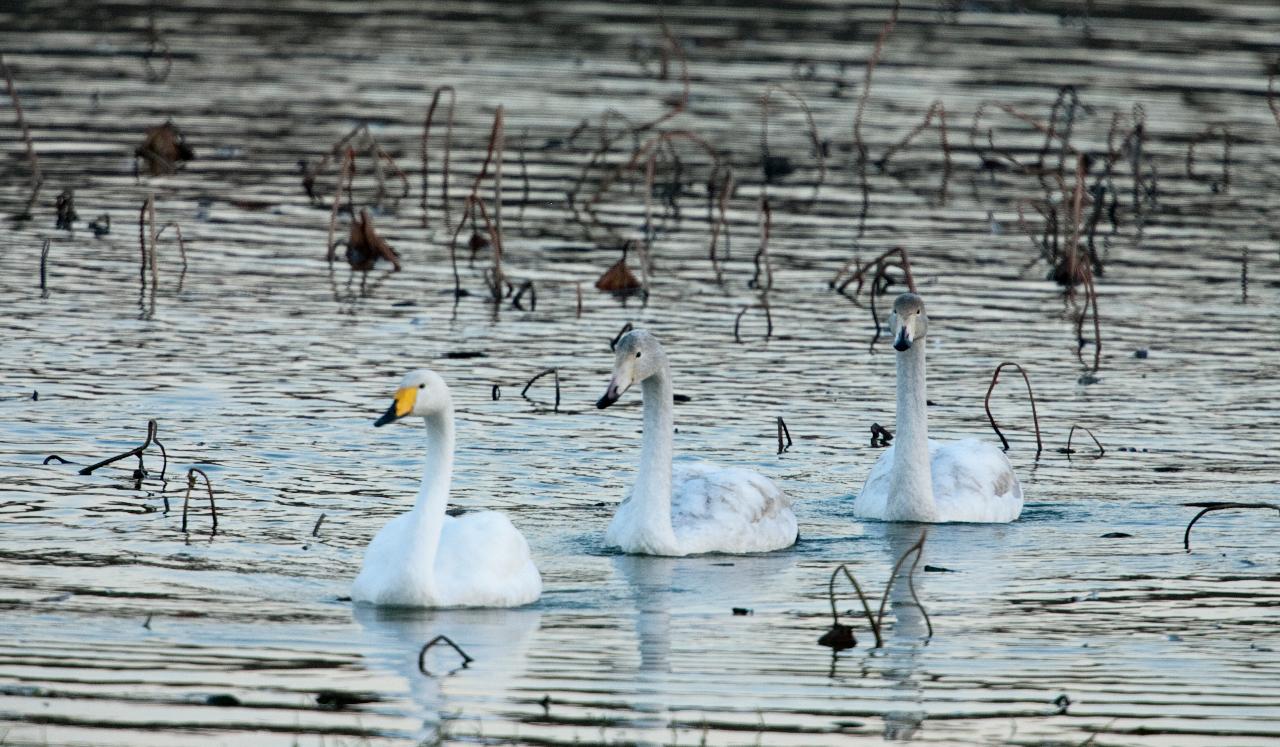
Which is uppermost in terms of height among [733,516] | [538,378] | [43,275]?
[43,275]

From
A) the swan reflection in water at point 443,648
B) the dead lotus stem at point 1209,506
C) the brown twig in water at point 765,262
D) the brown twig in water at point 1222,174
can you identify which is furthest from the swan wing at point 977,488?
the brown twig in water at point 1222,174

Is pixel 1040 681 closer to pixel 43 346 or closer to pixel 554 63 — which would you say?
pixel 43 346

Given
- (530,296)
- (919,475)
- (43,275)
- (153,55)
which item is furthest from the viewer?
(153,55)

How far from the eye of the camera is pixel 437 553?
11.2m

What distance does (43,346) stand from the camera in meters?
17.4

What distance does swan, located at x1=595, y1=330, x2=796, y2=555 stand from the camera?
41.3 feet

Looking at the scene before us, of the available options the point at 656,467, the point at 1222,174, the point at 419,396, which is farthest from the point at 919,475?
the point at 1222,174

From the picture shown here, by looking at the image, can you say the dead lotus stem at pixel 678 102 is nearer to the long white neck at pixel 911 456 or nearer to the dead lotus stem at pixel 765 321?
the dead lotus stem at pixel 765 321

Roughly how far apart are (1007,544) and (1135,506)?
114cm

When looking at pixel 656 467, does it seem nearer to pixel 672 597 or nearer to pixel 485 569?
pixel 672 597

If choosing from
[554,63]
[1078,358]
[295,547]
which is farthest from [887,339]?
[554,63]

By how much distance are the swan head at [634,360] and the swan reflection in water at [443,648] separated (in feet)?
5.45

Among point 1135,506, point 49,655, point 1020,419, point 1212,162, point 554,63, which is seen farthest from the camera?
point 554,63

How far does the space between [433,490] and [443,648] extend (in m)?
1.12
